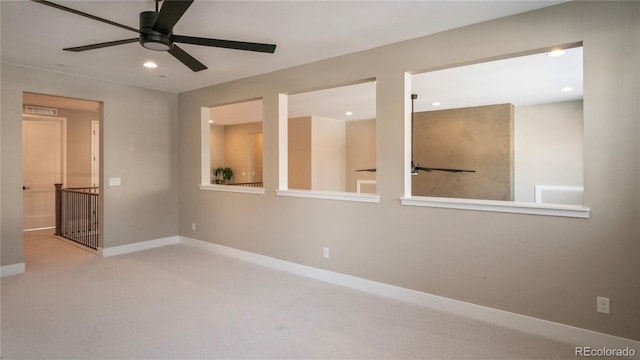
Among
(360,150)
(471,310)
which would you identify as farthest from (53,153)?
(471,310)

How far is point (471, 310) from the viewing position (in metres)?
3.13

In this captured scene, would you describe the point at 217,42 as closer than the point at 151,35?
No

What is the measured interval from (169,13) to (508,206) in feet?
9.65

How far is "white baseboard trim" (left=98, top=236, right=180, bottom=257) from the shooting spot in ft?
17.1

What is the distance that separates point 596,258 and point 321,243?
2.59m

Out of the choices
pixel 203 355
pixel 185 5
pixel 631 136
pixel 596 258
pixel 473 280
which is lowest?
pixel 203 355

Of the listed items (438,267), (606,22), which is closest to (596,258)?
(438,267)

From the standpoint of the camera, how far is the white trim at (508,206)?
2652 millimetres

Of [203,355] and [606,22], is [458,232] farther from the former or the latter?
[203,355]

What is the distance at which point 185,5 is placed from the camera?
211cm

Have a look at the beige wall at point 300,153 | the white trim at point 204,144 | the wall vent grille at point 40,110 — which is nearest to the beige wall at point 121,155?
the white trim at point 204,144

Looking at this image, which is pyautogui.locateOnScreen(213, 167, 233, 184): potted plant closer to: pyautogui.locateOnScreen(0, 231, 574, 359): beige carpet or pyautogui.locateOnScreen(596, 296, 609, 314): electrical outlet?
pyautogui.locateOnScreen(0, 231, 574, 359): beige carpet

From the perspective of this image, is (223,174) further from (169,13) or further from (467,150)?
(169,13)

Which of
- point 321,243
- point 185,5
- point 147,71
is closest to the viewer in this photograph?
point 185,5
